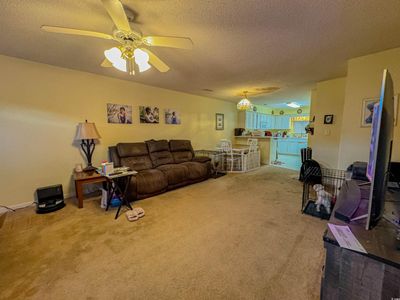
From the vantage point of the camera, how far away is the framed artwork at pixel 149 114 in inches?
167

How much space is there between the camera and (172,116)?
16.1ft

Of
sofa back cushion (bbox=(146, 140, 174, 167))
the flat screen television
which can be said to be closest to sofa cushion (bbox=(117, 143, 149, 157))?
sofa back cushion (bbox=(146, 140, 174, 167))

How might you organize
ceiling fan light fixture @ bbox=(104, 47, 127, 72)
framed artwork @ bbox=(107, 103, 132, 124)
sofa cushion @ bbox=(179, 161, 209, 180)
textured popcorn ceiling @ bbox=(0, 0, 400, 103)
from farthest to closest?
sofa cushion @ bbox=(179, 161, 209, 180)
framed artwork @ bbox=(107, 103, 132, 124)
ceiling fan light fixture @ bbox=(104, 47, 127, 72)
textured popcorn ceiling @ bbox=(0, 0, 400, 103)

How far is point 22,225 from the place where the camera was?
2.33 m

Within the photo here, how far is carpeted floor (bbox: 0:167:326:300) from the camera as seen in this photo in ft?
4.64

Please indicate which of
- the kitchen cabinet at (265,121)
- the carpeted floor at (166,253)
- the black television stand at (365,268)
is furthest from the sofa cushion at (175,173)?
the kitchen cabinet at (265,121)

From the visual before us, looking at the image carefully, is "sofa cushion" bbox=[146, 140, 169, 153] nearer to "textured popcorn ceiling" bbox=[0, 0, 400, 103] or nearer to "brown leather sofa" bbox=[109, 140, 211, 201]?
"brown leather sofa" bbox=[109, 140, 211, 201]

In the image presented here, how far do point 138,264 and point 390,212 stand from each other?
1.91m

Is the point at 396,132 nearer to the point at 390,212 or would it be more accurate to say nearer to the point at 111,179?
the point at 390,212

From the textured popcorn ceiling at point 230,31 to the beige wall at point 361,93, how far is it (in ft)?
0.62

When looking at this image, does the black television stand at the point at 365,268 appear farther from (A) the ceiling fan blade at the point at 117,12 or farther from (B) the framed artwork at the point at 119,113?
(B) the framed artwork at the point at 119,113

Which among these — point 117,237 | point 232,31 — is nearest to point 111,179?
point 117,237

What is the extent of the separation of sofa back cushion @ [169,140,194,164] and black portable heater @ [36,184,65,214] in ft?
7.57

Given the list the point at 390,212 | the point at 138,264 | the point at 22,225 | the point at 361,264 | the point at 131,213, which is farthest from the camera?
the point at 131,213
